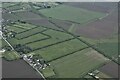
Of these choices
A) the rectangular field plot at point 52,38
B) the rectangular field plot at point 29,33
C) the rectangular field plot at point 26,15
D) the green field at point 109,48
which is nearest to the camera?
the green field at point 109,48

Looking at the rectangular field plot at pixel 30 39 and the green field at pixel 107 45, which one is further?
the rectangular field plot at pixel 30 39

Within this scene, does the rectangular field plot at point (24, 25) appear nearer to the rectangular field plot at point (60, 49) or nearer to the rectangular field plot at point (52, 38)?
the rectangular field plot at point (52, 38)

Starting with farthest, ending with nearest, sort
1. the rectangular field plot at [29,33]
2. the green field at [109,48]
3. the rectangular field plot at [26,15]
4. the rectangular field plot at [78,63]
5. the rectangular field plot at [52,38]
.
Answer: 1. the rectangular field plot at [26,15]
2. the rectangular field plot at [29,33]
3. the rectangular field plot at [52,38]
4. the green field at [109,48]
5. the rectangular field plot at [78,63]

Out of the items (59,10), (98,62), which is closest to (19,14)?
(59,10)

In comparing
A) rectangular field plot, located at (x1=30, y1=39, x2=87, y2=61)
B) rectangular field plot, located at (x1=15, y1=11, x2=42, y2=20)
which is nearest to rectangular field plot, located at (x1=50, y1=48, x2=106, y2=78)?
rectangular field plot, located at (x1=30, y1=39, x2=87, y2=61)

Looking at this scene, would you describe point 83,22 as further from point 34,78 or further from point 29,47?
point 34,78

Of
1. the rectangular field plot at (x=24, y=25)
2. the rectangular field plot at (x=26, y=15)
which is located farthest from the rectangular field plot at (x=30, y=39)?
the rectangular field plot at (x=26, y=15)
